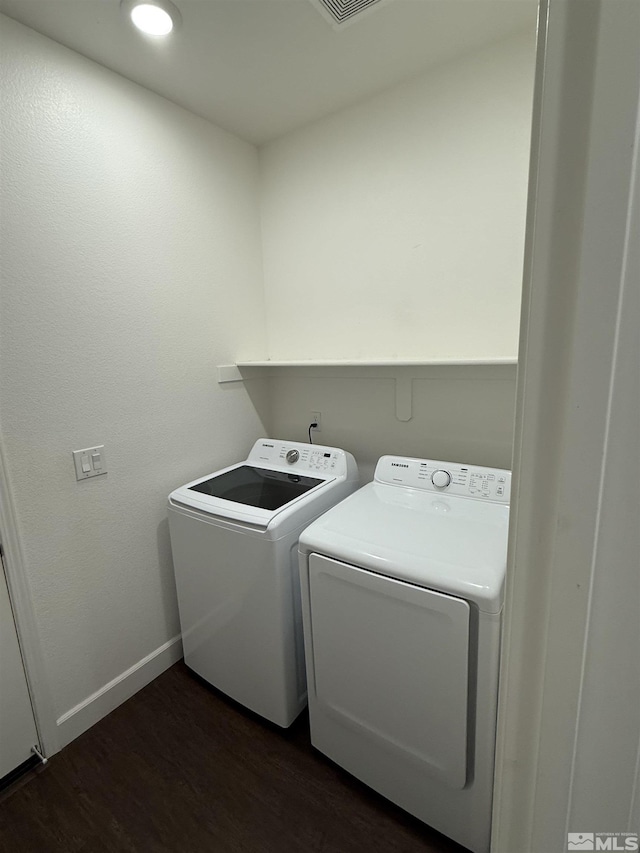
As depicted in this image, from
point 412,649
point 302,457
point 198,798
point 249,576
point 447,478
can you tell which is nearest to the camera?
point 412,649

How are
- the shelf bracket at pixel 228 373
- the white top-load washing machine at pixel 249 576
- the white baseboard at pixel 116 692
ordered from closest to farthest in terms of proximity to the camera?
the white top-load washing machine at pixel 249 576 → the white baseboard at pixel 116 692 → the shelf bracket at pixel 228 373

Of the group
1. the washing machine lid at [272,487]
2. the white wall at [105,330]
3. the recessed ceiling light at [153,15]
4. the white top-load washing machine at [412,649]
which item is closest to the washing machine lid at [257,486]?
the washing machine lid at [272,487]

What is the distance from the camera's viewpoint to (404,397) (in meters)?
1.88

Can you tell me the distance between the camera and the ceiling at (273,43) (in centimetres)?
126

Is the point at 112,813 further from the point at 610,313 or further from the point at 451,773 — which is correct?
the point at 610,313

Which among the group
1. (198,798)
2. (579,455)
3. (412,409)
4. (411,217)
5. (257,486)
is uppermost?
(411,217)

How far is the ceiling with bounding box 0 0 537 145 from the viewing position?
126 cm

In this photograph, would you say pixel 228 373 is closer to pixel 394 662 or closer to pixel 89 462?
pixel 89 462

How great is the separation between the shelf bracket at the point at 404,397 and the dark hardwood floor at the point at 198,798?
1.37m

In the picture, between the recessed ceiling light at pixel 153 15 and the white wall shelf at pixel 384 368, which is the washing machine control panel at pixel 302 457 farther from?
the recessed ceiling light at pixel 153 15

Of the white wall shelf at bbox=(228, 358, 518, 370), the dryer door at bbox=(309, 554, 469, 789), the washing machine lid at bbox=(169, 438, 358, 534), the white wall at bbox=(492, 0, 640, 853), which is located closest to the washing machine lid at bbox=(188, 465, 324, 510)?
the washing machine lid at bbox=(169, 438, 358, 534)

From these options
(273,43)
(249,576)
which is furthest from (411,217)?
(249,576)

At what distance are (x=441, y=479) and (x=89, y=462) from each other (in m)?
1.39

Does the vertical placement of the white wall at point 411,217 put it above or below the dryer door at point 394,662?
above
